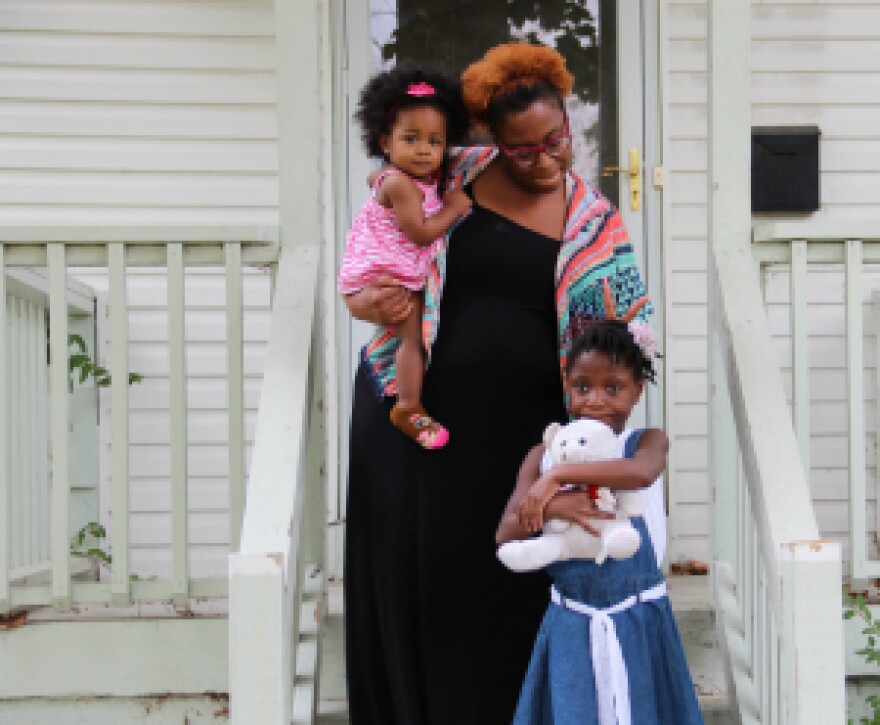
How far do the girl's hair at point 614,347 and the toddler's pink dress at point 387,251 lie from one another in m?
0.41

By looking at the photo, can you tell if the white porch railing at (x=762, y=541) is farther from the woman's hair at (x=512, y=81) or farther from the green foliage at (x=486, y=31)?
the green foliage at (x=486, y=31)

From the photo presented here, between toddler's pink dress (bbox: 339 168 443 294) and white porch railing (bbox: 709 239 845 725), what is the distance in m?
0.80

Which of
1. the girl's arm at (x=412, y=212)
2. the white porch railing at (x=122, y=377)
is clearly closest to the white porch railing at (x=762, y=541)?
the girl's arm at (x=412, y=212)

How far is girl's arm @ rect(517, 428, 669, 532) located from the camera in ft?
7.29

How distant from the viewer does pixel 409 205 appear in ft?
8.09

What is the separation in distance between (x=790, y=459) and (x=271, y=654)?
1.16 metres

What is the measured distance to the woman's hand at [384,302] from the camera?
2.50 m

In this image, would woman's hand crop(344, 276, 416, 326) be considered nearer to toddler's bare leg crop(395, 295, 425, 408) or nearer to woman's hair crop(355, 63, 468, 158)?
toddler's bare leg crop(395, 295, 425, 408)

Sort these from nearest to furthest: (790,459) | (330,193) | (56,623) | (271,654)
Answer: (271,654) < (790,459) < (56,623) < (330,193)

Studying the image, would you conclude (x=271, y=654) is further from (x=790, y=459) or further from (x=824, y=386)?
(x=824, y=386)

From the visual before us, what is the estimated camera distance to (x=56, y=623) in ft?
10.5

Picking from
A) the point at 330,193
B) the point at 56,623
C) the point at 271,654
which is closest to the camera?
the point at 271,654

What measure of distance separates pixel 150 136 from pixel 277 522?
273 centimetres

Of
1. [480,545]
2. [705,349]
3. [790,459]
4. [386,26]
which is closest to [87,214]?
[386,26]
